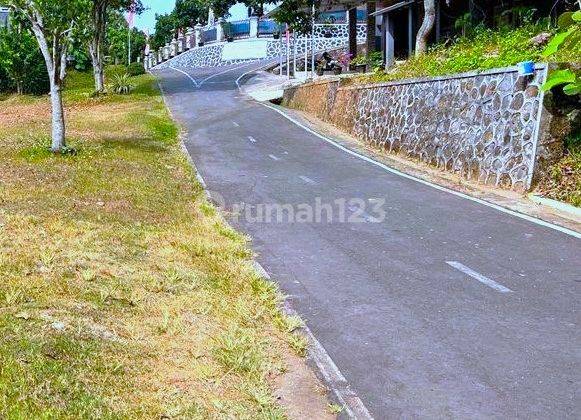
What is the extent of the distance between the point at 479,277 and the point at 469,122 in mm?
8560

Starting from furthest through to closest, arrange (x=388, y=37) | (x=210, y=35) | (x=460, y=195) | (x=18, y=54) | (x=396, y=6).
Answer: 1. (x=210, y=35)
2. (x=18, y=54)
3. (x=388, y=37)
4. (x=396, y=6)
5. (x=460, y=195)

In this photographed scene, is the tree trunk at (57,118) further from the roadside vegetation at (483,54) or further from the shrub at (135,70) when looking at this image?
the shrub at (135,70)

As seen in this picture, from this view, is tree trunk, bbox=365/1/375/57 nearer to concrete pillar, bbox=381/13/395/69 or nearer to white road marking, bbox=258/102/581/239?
concrete pillar, bbox=381/13/395/69

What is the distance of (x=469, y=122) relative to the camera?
15.8m

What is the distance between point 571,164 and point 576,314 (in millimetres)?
7055

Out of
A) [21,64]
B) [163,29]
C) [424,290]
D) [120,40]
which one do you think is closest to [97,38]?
[21,64]

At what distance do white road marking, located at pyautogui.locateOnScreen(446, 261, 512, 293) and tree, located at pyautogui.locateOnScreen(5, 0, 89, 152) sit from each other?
11198mm

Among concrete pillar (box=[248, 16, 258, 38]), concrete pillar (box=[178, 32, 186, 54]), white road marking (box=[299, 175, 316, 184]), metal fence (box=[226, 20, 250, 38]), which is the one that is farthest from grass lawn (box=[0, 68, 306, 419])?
concrete pillar (box=[178, 32, 186, 54])

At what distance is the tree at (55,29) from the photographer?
607 inches

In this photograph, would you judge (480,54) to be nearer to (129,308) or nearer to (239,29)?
(129,308)

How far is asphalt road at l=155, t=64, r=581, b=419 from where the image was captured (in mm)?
5219

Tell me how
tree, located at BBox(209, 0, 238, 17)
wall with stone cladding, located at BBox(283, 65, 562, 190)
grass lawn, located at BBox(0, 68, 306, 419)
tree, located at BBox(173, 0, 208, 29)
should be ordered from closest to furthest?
1. grass lawn, located at BBox(0, 68, 306, 419)
2. wall with stone cladding, located at BBox(283, 65, 562, 190)
3. tree, located at BBox(209, 0, 238, 17)
4. tree, located at BBox(173, 0, 208, 29)

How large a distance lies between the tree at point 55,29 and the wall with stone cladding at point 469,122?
29.8 feet

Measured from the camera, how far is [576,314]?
6.75 m
